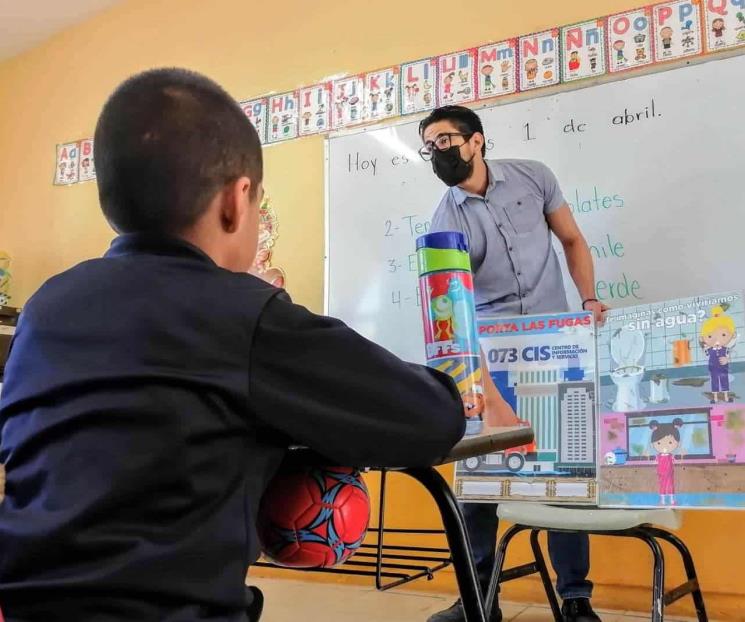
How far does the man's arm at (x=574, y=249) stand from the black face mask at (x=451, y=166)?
31cm

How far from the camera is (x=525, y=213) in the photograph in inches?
88.4

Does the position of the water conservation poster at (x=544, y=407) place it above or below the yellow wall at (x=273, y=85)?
below

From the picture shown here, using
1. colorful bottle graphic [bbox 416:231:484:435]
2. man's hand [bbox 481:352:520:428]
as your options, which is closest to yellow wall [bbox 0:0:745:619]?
man's hand [bbox 481:352:520:428]

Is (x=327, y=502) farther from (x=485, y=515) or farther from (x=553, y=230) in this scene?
(x=553, y=230)

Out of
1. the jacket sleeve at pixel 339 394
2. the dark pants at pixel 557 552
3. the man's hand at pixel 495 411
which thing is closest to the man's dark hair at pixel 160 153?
the jacket sleeve at pixel 339 394

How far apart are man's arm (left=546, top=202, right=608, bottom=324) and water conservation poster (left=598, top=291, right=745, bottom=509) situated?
436 millimetres

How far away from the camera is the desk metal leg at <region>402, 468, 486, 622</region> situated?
32.3 inches

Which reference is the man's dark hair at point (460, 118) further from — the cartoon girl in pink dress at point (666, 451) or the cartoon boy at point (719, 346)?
the cartoon girl in pink dress at point (666, 451)

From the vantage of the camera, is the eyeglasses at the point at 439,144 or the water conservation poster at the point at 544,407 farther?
the eyeglasses at the point at 439,144

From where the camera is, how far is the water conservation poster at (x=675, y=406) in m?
1.56

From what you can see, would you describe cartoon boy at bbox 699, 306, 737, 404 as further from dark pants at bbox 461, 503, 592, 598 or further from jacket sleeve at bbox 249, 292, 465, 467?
jacket sleeve at bbox 249, 292, 465, 467

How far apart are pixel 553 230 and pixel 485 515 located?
2.83 feet

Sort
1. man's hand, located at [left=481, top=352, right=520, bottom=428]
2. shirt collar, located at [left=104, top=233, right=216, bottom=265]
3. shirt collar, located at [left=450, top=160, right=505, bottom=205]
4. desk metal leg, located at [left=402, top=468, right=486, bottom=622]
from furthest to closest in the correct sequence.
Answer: shirt collar, located at [left=450, top=160, right=505, bottom=205]
man's hand, located at [left=481, top=352, right=520, bottom=428]
desk metal leg, located at [left=402, top=468, right=486, bottom=622]
shirt collar, located at [left=104, top=233, right=216, bottom=265]

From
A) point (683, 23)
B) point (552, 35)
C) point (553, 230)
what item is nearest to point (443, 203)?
point (553, 230)
